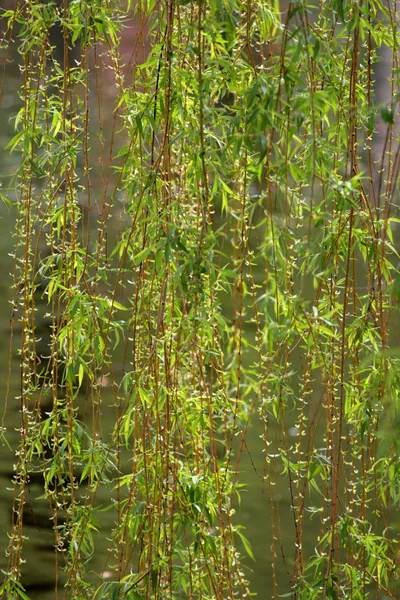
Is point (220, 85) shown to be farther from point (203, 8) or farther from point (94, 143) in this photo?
point (94, 143)

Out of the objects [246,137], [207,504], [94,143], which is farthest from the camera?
[94,143]

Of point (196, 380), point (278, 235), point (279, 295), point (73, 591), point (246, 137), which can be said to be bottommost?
point (73, 591)

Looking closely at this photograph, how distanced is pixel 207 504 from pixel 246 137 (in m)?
0.72

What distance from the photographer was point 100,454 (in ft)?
5.43

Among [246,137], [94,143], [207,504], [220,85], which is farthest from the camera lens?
[94,143]

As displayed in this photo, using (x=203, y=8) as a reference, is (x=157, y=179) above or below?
below

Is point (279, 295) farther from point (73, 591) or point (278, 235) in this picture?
point (73, 591)

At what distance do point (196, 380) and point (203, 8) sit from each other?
75cm

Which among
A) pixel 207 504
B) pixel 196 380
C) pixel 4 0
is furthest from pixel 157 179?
pixel 4 0

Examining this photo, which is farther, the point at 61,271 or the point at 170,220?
the point at 61,271

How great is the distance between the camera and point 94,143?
3.82 metres

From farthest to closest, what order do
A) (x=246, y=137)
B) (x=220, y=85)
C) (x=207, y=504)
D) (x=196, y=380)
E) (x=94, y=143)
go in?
1. (x=94, y=143)
2. (x=196, y=380)
3. (x=207, y=504)
4. (x=220, y=85)
5. (x=246, y=137)

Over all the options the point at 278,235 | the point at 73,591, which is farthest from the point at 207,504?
the point at 278,235

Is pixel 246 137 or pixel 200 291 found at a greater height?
pixel 246 137
